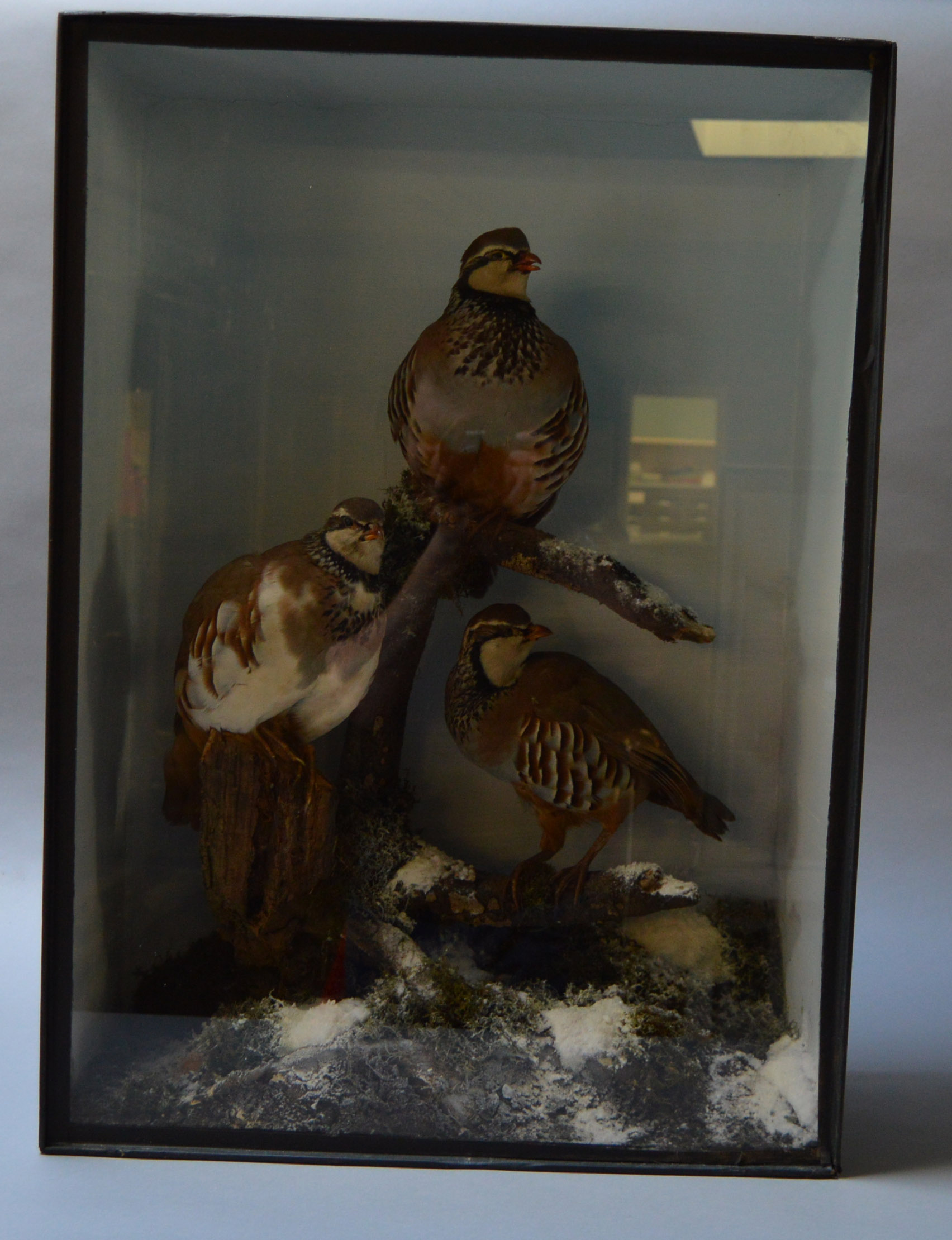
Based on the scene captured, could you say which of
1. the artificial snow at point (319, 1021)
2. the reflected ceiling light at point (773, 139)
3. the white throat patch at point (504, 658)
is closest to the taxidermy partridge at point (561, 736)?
the white throat patch at point (504, 658)

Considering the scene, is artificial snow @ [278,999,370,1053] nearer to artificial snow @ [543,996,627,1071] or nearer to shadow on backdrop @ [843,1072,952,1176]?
artificial snow @ [543,996,627,1071]

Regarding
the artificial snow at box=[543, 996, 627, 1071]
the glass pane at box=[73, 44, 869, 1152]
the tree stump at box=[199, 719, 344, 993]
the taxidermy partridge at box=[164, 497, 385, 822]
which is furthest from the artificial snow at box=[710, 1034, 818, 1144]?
the taxidermy partridge at box=[164, 497, 385, 822]

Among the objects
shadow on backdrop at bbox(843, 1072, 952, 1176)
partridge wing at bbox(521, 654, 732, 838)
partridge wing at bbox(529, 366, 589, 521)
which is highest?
partridge wing at bbox(529, 366, 589, 521)

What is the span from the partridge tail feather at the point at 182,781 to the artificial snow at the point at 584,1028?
Result: 46 cm

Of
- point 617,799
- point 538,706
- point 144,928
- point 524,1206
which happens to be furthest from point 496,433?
point 524,1206

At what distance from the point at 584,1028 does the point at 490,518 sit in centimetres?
57

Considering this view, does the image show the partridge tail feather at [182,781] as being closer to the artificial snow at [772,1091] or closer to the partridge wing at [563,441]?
the partridge wing at [563,441]

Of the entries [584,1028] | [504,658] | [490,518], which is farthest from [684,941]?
[490,518]

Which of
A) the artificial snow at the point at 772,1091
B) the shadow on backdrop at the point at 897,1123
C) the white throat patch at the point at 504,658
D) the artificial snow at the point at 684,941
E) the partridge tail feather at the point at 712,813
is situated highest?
the white throat patch at the point at 504,658

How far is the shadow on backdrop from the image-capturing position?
3.94 feet

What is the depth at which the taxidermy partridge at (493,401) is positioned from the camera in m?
1.23

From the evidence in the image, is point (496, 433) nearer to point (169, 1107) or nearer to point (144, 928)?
point (144, 928)

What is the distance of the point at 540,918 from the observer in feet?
4.11

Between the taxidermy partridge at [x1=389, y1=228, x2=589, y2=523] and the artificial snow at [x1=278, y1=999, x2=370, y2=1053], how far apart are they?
57 centimetres
